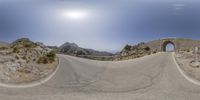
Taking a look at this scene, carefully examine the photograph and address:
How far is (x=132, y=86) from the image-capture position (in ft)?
91.4

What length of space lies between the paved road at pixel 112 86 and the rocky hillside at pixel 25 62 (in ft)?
5.85

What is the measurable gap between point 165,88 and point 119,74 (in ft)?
25.3

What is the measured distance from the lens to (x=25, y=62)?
33.3 meters

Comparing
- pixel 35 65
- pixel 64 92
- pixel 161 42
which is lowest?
pixel 64 92

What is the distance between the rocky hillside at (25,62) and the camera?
2912 cm

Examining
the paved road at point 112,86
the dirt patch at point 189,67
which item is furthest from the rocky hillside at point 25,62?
the dirt patch at point 189,67

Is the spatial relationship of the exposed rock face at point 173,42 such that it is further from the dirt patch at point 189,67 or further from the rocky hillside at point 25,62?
the rocky hillside at point 25,62

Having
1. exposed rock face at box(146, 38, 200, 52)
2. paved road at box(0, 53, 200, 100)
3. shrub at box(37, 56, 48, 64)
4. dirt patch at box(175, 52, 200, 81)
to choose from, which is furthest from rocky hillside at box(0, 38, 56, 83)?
exposed rock face at box(146, 38, 200, 52)

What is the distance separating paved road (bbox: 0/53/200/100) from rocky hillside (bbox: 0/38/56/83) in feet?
5.85

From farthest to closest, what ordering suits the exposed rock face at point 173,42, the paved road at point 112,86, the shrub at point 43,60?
1. the exposed rock face at point 173,42
2. the shrub at point 43,60
3. the paved road at point 112,86

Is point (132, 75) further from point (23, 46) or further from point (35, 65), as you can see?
point (23, 46)

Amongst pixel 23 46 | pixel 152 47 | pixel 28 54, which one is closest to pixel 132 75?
pixel 28 54

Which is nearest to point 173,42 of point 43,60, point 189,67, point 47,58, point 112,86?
point 189,67

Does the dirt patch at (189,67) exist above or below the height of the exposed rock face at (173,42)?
below
